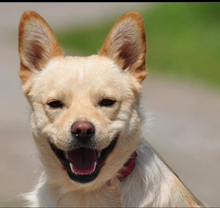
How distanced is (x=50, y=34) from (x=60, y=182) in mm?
1200

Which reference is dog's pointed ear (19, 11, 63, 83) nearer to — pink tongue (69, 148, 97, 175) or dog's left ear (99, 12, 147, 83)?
dog's left ear (99, 12, 147, 83)

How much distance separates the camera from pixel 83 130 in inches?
188

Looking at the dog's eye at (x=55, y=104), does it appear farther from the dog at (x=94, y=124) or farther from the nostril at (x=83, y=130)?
the nostril at (x=83, y=130)

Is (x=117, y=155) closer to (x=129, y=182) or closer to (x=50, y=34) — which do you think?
(x=129, y=182)

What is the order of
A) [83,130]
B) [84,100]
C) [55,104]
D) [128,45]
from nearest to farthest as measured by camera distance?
[83,130], [84,100], [55,104], [128,45]

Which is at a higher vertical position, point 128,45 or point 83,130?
point 128,45

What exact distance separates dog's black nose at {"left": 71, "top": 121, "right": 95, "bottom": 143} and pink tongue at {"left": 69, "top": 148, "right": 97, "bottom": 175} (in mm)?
211

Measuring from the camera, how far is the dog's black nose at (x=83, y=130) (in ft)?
15.6

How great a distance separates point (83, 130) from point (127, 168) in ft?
1.99

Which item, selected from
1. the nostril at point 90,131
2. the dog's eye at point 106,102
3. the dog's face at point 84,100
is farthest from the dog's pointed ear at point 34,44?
the nostril at point 90,131

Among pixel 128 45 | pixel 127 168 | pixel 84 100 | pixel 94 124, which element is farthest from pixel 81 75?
pixel 127 168

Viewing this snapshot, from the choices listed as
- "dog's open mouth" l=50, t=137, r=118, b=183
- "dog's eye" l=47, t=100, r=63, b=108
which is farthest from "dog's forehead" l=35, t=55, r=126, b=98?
"dog's open mouth" l=50, t=137, r=118, b=183

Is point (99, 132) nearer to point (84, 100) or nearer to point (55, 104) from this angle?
point (84, 100)

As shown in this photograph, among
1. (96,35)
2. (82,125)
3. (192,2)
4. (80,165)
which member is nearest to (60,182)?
(80,165)
